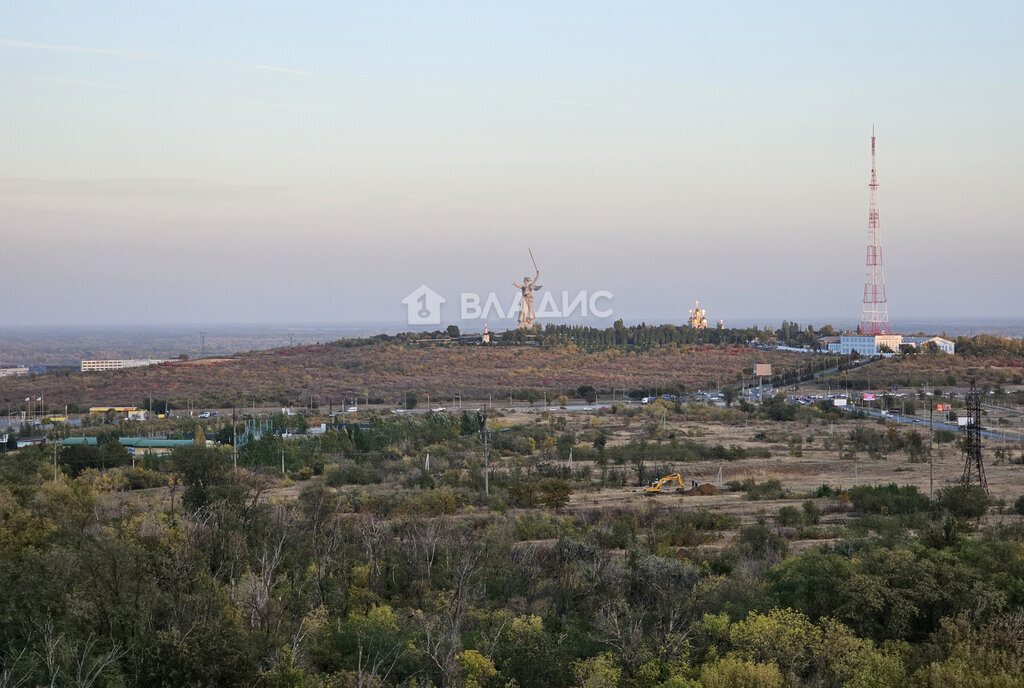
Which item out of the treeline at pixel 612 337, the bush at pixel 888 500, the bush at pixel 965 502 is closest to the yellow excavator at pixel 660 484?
the bush at pixel 888 500

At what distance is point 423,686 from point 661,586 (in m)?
5.40

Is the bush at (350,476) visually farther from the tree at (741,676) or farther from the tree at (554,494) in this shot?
the tree at (741,676)

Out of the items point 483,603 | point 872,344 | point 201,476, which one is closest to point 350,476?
point 201,476

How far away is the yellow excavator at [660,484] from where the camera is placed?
28.2 m

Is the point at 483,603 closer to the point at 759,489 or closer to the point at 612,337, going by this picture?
the point at 759,489

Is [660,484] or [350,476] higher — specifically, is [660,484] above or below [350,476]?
above

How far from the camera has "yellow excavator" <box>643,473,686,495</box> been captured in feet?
92.5

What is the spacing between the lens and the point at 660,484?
93.5ft

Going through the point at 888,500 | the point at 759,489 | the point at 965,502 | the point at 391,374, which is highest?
the point at 391,374

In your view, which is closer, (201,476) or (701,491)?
(201,476)

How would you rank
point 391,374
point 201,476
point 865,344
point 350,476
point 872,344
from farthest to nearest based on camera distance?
1. point 865,344
2. point 872,344
3. point 391,374
4. point 350,476
5. point 201,476

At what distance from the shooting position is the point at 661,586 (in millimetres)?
16422

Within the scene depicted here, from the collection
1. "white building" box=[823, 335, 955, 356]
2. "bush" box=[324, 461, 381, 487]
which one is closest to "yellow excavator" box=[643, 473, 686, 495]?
"bush" box=[324, 461, 381, 487]

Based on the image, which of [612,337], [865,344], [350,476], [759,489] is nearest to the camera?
[759,489]
